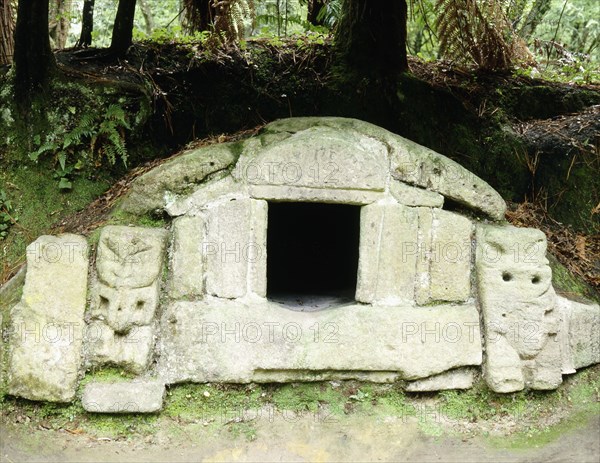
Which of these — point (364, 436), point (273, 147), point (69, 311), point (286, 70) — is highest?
point (286, 70)

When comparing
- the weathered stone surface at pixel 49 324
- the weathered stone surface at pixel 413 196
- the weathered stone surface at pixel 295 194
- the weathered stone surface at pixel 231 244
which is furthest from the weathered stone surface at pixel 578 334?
the weathered stone surface at pixel 49 324

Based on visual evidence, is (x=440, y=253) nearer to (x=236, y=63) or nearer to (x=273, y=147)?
(x=273, y=147)

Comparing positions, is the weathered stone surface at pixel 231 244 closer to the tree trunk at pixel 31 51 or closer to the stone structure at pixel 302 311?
the stone structure at pixel 302 311

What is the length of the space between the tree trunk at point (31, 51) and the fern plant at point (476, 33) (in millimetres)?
2986

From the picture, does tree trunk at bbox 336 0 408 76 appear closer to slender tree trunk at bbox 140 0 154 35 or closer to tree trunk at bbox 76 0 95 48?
tree trunk at bbox 76 0 95 48

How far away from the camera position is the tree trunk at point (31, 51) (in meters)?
4.10

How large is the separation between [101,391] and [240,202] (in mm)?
1366

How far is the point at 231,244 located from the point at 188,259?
0.27 metres

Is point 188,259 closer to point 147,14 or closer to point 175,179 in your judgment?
point 175,179

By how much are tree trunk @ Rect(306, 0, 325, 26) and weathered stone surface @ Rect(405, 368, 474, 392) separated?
12.5 feet

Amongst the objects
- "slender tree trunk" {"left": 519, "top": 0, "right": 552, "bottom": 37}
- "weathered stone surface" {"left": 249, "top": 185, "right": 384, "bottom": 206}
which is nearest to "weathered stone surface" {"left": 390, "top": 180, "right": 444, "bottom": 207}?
"weathered stone surface" {"left": 249, "top": 185, "right": 384, "bottom": 206}

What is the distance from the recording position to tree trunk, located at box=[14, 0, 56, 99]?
13.4 feet

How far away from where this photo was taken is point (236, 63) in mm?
4992

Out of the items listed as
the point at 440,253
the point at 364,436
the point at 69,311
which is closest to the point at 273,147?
the point at 440,253
